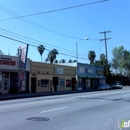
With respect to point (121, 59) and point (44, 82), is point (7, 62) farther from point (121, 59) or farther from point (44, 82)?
point (121, 59)

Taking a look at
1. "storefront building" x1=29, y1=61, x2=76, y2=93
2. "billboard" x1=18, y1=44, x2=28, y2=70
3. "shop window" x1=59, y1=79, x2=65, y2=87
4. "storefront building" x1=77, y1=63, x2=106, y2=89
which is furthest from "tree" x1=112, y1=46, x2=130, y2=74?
"billboard" x1=18, y1=44, x2=28, y2=70

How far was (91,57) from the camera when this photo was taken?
91.7 m

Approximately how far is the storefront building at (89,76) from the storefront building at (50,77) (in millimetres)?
2616

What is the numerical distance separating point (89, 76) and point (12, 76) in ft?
82.1

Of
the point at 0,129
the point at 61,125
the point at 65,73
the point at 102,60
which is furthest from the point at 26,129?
the point at 102,60

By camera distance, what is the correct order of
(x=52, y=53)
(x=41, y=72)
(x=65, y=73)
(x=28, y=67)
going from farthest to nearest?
(x=52, y=53), (x=65, y=73), (x=41, y=72), (x=28, y=67)

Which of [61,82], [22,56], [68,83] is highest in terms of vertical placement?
[22,56]

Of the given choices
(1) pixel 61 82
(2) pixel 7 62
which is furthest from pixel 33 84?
(1) pixel 61 82

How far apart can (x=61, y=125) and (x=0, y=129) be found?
86.3 inches

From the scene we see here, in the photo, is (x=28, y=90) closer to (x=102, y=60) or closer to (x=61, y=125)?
(x=61, y=125)

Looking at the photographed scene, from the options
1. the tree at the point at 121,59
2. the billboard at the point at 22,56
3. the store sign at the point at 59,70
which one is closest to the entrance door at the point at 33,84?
the billboard at the point at 22,56

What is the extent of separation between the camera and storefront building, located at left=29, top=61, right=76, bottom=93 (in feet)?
121

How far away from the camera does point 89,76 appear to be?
55344 mm

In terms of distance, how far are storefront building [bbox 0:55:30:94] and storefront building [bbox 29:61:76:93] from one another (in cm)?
144
